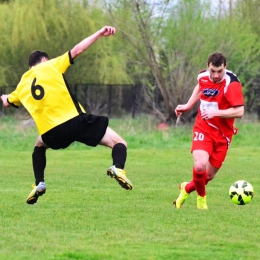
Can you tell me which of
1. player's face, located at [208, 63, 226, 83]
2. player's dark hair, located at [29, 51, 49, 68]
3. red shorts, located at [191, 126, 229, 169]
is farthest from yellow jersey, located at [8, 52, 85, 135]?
player's face, located at [208, 63, 226, 83]

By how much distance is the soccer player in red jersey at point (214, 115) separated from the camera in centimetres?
873

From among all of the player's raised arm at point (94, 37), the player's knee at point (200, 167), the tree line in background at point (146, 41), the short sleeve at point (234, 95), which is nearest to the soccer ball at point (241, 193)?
the player's knee at point (200, 167)

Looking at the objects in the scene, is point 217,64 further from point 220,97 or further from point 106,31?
point 106,31

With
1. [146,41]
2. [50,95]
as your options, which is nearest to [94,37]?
[50,95]

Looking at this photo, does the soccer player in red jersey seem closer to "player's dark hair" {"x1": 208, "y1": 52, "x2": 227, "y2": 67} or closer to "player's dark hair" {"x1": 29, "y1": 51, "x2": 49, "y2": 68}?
"player's dark hair" {"x1": 208, "y1": 52, "x2": 227, "y2": 67}

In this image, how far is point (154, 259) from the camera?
5949 mm

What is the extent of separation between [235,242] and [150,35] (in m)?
24.6

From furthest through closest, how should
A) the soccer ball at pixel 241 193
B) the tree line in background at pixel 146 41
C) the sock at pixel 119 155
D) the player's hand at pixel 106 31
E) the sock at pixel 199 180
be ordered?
the tree line in background at pixel 146 41 < the soccer ball at pixel 241 193 < the sock at pixel 199 180 < the sock at pixel 119 155 < the player's hand at pixel 106 31

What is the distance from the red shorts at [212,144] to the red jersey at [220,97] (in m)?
0.05

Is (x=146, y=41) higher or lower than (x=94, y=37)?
lower

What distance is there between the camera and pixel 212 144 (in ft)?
29.7

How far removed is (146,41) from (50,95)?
21553 millimetres

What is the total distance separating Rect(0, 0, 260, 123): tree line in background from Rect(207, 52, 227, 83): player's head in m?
19.7

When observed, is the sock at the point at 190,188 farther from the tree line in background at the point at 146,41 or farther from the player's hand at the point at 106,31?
the tree line in background at the point at 146,41
